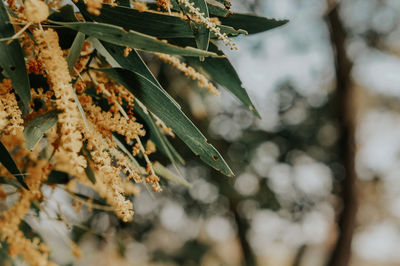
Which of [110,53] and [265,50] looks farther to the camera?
[265,50]

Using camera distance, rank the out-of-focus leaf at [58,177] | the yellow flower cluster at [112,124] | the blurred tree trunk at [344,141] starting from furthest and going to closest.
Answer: the blurred tree trunk at [344,141] < the out-of-focus leaf at [58,177] < the yellow flower cluster at [112,124]

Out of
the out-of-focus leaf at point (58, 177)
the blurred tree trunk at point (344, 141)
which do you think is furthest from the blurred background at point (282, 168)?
the out-of-focus leaf at point (58, 177)

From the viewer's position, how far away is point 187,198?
443 cm

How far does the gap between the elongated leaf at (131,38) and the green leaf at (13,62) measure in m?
0.08

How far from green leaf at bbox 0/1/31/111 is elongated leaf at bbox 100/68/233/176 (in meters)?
0.12

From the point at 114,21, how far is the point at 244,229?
14.3ft

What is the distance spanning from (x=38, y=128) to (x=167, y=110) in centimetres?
19

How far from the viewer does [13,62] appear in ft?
1.77

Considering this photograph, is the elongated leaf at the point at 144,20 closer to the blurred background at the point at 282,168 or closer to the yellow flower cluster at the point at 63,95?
the yellow flower cluster at the point at 63,95

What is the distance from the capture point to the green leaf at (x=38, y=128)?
0.54 meters

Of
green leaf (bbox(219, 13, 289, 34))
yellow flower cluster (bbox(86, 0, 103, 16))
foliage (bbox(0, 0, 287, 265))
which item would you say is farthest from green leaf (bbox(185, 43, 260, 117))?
yellow flower cluster (bbox(86, 0, 103, 16))

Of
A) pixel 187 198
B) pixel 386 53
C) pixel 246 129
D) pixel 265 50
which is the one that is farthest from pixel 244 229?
pixel 386 53

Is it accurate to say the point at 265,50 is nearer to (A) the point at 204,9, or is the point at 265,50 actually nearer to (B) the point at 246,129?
(B) the point at 246,129

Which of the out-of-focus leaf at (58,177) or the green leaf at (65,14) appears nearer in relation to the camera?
the green leaf at (65,14)
